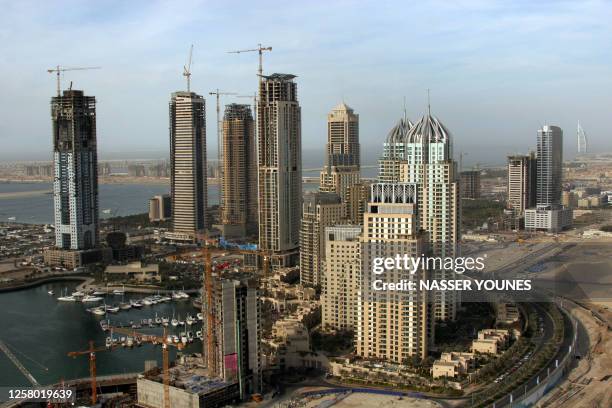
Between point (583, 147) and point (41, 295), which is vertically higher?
point (583, 147)

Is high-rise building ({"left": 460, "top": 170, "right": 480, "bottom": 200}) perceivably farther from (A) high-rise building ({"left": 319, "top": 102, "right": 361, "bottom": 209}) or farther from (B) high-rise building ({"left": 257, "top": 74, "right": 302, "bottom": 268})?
(B) high-rise building ({"left": 257, "top": 74, "right": 302, "bottom": 268})

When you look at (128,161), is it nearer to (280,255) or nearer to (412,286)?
(280,255)

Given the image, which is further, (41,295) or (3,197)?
(3,197)

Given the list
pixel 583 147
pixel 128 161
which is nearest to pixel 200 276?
pixel 583 147

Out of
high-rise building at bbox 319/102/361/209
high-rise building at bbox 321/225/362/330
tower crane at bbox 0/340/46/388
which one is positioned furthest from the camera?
high-rise building at bbox 319/102/361/209

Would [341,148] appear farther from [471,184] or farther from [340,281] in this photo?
[471,184]

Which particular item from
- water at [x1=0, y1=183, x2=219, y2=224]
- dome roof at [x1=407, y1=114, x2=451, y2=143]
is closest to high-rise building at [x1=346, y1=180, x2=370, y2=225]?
dome roof at [x1=407, y1=114, x2=451, y2=143]
